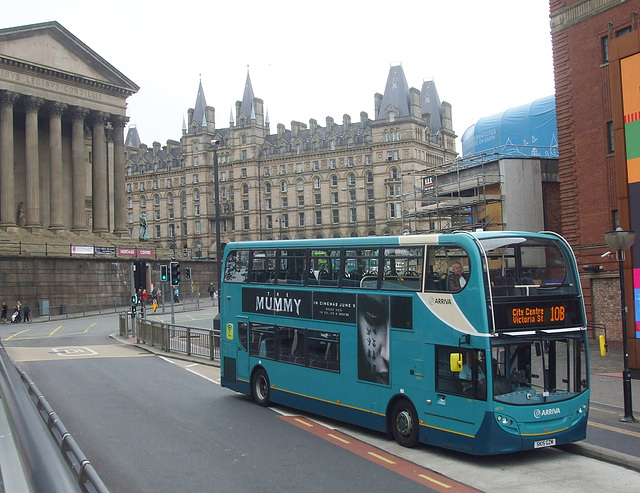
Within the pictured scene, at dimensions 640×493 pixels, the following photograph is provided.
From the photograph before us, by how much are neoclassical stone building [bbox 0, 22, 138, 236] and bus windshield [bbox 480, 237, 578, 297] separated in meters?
51.9

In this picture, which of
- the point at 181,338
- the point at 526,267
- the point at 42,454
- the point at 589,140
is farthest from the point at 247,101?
the point at 42,454

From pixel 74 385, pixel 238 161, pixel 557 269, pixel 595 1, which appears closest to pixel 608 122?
pixel 595 1

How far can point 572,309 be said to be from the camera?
11062mm

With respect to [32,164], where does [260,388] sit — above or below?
below

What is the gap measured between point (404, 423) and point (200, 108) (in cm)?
11164

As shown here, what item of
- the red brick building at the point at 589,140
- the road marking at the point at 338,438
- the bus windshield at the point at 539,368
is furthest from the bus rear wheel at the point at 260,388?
the red brick building at the point at 589,140

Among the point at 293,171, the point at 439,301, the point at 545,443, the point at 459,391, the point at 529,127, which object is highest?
the point at 293,171

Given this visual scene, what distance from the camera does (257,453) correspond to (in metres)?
11.3

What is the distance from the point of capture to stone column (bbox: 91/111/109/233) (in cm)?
6238

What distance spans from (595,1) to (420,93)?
80057mm

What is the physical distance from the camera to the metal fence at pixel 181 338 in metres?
24.1

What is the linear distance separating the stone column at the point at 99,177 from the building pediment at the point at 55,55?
3.72m

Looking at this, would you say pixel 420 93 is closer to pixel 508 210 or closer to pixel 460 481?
pixel 508 210

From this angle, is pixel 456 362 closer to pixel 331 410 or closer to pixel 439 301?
pixel 439 301
